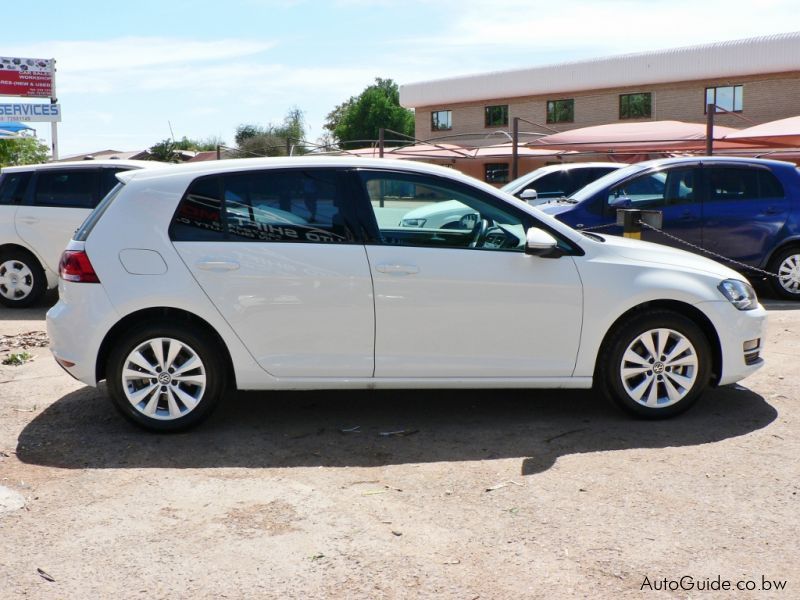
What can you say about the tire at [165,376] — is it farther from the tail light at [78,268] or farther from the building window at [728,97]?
the building window at [728,97]

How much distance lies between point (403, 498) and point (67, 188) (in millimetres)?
7395

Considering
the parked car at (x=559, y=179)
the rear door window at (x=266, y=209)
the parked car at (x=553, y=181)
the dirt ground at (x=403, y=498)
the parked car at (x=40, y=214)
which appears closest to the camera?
the dirt ground at (x=403, y=498)

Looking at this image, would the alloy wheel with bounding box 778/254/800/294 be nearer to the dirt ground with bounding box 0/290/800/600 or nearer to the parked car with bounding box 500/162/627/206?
the parked car with bounding box 500/162/627/206

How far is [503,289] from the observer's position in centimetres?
531

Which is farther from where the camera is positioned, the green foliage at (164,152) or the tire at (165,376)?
the green foliage at (164,152)

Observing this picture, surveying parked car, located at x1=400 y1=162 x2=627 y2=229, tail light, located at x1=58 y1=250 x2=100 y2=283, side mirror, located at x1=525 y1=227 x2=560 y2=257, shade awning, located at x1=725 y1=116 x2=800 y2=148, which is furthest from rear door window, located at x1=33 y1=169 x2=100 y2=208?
shade awning, located at x1=725 y1=116 x2=800 y2=148

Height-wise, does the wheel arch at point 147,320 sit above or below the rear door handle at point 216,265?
below

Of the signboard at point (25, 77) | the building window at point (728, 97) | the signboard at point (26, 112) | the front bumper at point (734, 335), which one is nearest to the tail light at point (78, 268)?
the front bumper at point (734, 335)

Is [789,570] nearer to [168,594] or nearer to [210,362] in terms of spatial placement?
[168,594]

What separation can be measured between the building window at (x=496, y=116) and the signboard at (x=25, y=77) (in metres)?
21.2

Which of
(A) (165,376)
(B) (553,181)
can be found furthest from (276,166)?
(B) (553,181)

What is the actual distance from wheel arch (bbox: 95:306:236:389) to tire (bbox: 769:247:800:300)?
7285mm

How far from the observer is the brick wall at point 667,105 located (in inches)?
1419

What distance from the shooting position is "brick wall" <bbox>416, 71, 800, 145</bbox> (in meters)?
36.0
